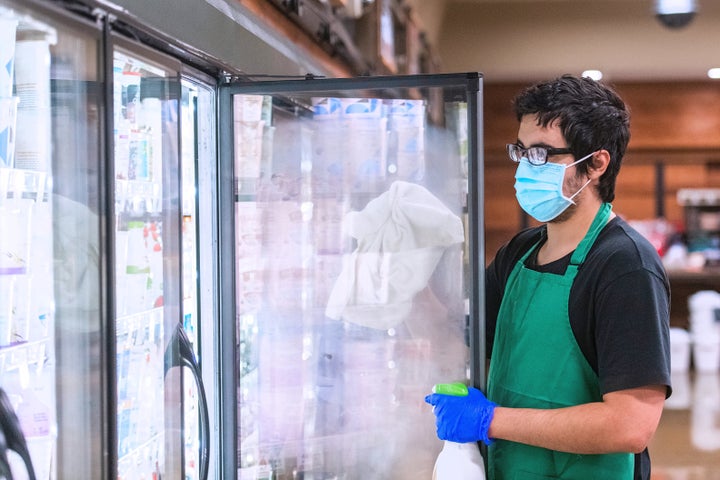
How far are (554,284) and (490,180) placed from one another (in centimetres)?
727

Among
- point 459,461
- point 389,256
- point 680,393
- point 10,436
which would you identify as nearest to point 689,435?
point 680,393

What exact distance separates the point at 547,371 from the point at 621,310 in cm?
26

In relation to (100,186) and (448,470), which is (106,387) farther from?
(448,470)

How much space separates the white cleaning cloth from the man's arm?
2.26ft

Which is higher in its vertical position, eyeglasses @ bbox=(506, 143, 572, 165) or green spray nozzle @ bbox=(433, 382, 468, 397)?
eyeglasses @ bbox=(506, 143, 572, 165)

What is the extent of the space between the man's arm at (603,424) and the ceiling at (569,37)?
6.80 m

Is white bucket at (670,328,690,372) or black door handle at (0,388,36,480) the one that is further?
white bucket at (670,328,690,372)

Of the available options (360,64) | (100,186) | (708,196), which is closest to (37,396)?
(100,186)

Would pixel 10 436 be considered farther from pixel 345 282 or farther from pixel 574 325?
pixel 345 282

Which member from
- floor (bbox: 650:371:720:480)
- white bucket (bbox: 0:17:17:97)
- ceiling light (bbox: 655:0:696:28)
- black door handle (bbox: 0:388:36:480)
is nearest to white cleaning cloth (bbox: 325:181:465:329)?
white bucket (bbox: 0:17:17:97)

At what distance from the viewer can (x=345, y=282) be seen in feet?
8.14

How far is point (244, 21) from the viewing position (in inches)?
97.0

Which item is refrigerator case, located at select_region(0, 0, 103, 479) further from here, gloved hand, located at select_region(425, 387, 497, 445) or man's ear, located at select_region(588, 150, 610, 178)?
man's ear, located at select_region(588, 150, 610, 178)

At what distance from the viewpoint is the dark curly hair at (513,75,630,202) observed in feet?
6.23
